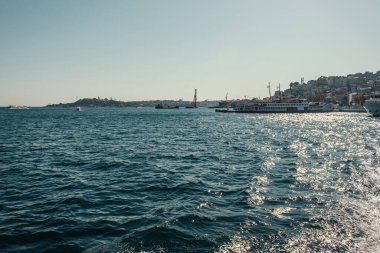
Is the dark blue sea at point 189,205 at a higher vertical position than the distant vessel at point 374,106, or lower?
lower

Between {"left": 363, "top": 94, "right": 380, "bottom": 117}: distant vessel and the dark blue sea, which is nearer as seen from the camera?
the dark blue sea

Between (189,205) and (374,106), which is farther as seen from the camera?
(374,106)

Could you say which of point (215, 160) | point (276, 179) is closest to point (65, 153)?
point (215, 160)

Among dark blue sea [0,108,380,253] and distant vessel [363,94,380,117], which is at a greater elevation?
distant vessel [363,94,380,117]

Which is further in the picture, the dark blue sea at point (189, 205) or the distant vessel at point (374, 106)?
the distant vessel at point (374, 106)

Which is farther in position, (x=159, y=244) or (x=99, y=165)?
(x=99, y=165)

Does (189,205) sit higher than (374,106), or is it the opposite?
(374,106)

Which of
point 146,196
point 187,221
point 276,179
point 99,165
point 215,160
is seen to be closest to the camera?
point 187,221

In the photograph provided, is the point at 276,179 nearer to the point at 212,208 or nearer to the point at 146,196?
the point at 212,208

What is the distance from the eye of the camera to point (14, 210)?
16.5m

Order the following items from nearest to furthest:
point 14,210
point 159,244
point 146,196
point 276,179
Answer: point 159,244, point 14,210, point 146,196, point 276,179

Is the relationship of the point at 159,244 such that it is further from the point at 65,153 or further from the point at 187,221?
the point at 65,153

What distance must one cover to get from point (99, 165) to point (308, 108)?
18661cm

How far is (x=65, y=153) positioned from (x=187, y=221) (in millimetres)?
27528
